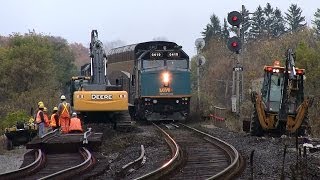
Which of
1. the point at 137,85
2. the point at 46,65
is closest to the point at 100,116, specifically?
the point at 137,85

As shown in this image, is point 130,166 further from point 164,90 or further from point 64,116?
point 164,90

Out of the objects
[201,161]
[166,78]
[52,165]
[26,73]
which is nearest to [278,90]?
[201,161]

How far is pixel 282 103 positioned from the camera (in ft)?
58.5

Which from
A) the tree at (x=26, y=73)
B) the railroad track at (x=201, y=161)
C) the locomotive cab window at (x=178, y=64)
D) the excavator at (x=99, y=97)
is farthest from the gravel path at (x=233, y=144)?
the tree at (x=26, y=73)

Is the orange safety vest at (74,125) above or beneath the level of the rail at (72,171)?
above

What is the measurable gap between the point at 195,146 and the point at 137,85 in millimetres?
11614

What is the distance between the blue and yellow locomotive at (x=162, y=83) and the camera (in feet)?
89.5

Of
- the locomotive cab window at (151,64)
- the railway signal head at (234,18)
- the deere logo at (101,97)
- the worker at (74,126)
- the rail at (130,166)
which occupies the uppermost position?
the railway signal head at (234,18)

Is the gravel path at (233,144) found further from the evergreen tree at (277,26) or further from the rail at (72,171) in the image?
the evergreen tree at (277,26)

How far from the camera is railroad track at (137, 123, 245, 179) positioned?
11133 millimetres

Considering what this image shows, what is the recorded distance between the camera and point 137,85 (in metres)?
27.8

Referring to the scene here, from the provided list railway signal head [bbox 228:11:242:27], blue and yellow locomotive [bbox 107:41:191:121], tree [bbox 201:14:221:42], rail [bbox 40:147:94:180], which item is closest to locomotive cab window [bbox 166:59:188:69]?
blue and yellow locomotive [bbox 107:41:191:121]

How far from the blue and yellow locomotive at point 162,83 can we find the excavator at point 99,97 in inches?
139

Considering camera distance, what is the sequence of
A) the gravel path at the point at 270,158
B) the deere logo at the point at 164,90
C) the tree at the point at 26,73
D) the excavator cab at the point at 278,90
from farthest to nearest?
the tree at the point at 26,73 → the deere logo at the point at 164,90 → the excavator cab at the point at 278,90 → the gravel path at the point at 270,158
